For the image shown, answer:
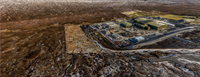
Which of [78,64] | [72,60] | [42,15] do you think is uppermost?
[42,15]

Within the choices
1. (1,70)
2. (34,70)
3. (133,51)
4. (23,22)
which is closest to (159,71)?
(133,51)

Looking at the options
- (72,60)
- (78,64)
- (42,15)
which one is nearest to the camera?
(78,64)

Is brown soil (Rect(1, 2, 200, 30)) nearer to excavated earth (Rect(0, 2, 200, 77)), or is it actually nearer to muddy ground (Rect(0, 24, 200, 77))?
excavated earth (Rect(0, 2, 200, 77))

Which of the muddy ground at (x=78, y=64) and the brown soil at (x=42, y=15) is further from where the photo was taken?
the brown soil at (x=42, y=15)

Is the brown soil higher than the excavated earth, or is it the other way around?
the brown soil

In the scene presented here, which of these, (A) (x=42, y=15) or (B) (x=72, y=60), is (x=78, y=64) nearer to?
(B) (x=72, y=60)

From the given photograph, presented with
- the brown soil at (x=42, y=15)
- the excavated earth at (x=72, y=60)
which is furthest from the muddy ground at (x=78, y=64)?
the brown soil at (x=42, y=15)

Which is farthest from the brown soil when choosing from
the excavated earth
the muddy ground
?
the muddy ground

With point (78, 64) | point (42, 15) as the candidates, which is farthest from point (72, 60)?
point (42, 15)

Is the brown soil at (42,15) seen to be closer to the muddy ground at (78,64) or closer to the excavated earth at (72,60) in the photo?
the excavated earth at (72,60)

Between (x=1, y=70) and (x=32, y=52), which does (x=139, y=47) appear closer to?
(x=32, y=52)

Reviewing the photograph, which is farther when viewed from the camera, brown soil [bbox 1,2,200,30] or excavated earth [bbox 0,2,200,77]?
brown soil [bbox 1,2,200,30]
